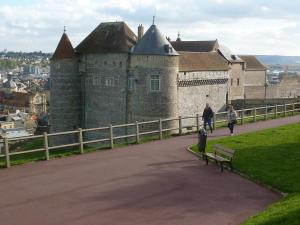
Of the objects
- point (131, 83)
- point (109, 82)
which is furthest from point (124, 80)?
point (109, 82)

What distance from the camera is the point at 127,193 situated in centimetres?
1288

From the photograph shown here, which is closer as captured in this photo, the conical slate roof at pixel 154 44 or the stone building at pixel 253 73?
the conical slate roof at pixel 154 44

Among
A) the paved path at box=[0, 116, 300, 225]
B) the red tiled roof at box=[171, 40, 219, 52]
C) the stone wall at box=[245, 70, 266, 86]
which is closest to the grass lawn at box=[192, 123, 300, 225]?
the paved path at box=[0, 116, 300, 225]

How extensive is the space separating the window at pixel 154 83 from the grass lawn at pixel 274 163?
14.9 metres

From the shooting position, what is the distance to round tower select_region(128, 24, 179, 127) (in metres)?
37.4

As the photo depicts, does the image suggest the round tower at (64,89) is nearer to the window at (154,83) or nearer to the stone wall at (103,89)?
the stone wall at (103,89)

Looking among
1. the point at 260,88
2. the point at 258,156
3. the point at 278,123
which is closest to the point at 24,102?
the point at 260,88

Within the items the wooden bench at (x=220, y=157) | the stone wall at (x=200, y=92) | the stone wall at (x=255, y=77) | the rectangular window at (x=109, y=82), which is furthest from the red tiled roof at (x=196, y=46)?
the wooden bench at (x=220, y=157)

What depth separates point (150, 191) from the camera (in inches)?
515

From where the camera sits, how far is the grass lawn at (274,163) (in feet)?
34.9

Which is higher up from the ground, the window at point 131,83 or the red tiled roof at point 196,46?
the red tiled roof at point 196,46

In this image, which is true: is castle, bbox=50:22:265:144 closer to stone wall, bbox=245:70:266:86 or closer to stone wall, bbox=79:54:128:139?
stone wall, bbox=79:54:128:139

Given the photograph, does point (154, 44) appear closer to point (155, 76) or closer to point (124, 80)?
point (155, 76)

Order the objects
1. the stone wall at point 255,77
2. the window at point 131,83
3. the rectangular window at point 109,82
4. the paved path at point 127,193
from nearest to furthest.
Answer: the paved path at point 127,193
the window at point 131,83
the rectangular window at point 109,82
the stone wall at point 255,77
